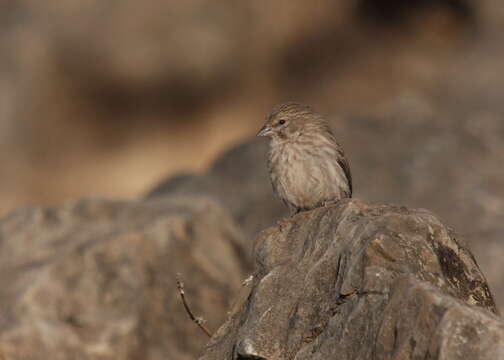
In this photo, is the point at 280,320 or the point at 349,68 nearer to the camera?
the point at 280,320

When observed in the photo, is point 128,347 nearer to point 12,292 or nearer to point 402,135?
point 12,292

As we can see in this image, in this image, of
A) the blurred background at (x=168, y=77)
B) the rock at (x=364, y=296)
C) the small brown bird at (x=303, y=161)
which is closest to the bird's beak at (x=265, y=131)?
the small brown bird at (x=303, y=161)

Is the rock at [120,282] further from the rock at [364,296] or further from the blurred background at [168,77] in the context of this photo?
the blurred background at [168,77]

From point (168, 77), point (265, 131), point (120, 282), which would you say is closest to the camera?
point (265, 131)

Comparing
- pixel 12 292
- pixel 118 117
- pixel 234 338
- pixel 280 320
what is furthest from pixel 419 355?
pixel 118 117

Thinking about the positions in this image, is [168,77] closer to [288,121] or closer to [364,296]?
[288,121]

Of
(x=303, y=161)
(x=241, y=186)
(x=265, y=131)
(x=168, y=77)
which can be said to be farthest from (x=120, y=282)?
(x=168, y=77)

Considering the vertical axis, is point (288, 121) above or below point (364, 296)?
Result: above
